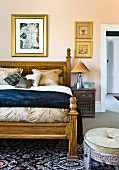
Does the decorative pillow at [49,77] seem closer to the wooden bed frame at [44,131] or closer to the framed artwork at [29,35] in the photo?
the framed artwork at [29,35]

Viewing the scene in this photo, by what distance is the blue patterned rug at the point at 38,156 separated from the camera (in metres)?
2.95

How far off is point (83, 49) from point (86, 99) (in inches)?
47.6

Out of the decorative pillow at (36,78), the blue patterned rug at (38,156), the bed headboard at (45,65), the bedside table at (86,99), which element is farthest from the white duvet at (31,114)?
the bed headboard at (45,65)

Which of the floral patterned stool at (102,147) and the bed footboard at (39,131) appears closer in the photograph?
the floral patterned stool at (102,147)

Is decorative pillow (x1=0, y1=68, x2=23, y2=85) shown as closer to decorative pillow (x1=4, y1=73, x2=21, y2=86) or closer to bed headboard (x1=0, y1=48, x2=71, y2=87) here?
decorative pillow (x1=4, y1=73, x2=21, y2=86)

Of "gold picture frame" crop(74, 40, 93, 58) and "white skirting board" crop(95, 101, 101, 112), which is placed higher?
"gold picture frame" crop(74, 40, 93, 58)

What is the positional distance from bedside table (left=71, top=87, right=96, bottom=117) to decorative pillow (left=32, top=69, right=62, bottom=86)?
508 mm

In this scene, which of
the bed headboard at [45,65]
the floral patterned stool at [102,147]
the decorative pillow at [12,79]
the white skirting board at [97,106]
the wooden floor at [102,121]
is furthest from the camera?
the white skirting board at [97,106]

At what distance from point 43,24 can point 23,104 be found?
300 centimetres

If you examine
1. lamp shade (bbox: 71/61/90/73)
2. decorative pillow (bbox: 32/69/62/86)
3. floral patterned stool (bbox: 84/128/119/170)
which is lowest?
floral patterned stool (bbox: 84/128/119/170)

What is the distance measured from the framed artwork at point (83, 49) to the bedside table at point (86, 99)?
882 millimetres

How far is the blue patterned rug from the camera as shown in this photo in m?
2.95

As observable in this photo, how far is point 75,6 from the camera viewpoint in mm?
5699

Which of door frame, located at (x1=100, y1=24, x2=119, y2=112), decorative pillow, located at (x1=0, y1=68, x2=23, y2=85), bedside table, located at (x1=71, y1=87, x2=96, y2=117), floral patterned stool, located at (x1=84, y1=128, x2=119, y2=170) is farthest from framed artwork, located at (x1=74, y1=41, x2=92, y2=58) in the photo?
floral patterned stool, located at (x1=84, y1=128, x2=119, y2=170)
